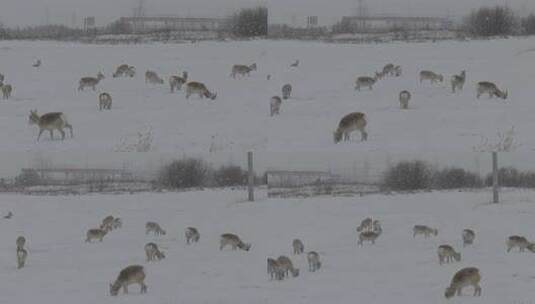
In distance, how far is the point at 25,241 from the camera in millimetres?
26484

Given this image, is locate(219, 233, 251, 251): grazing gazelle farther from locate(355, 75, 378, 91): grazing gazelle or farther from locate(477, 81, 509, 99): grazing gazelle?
locate(477, 81, 509, 99): grazing gazelle

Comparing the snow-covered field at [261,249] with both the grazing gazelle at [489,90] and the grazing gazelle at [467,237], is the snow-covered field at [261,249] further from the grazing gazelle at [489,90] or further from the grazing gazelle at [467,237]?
the grazing gazelle at [489,90]

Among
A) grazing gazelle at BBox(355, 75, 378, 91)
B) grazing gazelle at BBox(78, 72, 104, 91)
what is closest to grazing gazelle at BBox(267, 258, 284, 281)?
grazing gazelle at BBox(355, 75, 378, 91)

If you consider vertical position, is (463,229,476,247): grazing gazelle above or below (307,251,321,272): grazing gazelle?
above

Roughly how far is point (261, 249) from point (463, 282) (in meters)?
7.33

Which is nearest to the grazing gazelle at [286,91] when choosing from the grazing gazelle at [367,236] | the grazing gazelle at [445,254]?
the grazing gazelle at [367,236]

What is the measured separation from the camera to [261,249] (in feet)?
79.7

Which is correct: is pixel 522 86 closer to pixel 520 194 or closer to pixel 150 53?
pixel 520 194

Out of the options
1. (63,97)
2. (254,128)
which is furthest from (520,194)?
(63,97)

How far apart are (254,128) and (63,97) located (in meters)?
6.68

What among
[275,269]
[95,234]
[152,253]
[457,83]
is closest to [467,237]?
[457,83]

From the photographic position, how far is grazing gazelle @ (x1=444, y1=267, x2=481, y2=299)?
1788 centimetres

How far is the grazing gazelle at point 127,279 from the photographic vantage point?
19.0 m

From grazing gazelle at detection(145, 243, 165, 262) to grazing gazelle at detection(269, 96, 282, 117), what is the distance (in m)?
4.43
